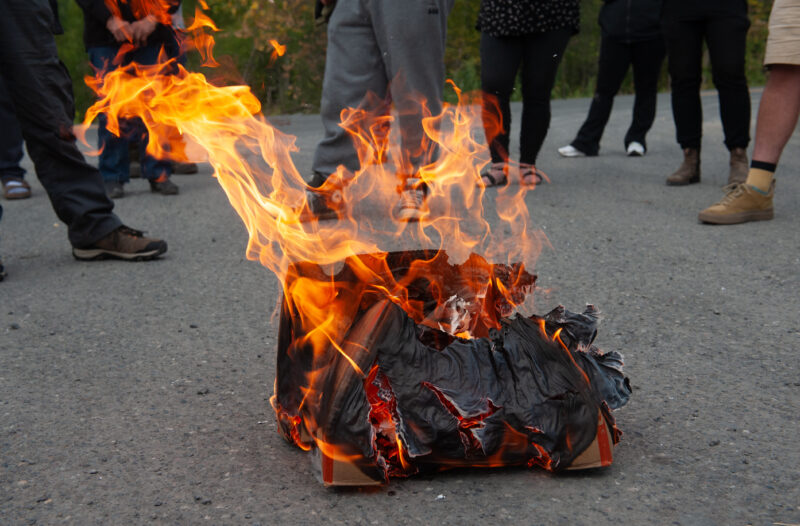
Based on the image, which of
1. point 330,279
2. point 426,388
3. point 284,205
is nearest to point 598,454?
point 426,388

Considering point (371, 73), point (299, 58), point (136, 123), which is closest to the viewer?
point (371, 73)

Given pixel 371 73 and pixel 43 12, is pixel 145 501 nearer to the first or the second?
pixel 43 12

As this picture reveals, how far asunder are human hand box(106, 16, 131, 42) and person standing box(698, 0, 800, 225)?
165 inches

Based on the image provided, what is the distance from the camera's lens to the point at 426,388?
206cm

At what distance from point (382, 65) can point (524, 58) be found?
137cm

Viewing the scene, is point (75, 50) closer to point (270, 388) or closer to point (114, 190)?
point (114, 190)

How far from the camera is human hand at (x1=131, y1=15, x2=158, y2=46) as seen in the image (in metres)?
6.11

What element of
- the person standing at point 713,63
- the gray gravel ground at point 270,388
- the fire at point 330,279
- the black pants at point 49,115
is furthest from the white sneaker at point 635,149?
the black pants at point 49,115

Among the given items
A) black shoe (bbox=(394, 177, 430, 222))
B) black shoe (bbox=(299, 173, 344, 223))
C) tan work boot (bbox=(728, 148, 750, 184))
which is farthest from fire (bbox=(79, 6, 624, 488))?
tan work boot (bbox=(728, 148, 750, 184))

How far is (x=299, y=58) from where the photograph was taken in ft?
45.9

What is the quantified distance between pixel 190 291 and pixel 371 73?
6.32ft

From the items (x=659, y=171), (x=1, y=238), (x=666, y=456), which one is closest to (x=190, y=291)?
(x=1, y=238)

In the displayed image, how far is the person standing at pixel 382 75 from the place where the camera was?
4.93 meters

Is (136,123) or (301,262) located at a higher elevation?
(301,262)
